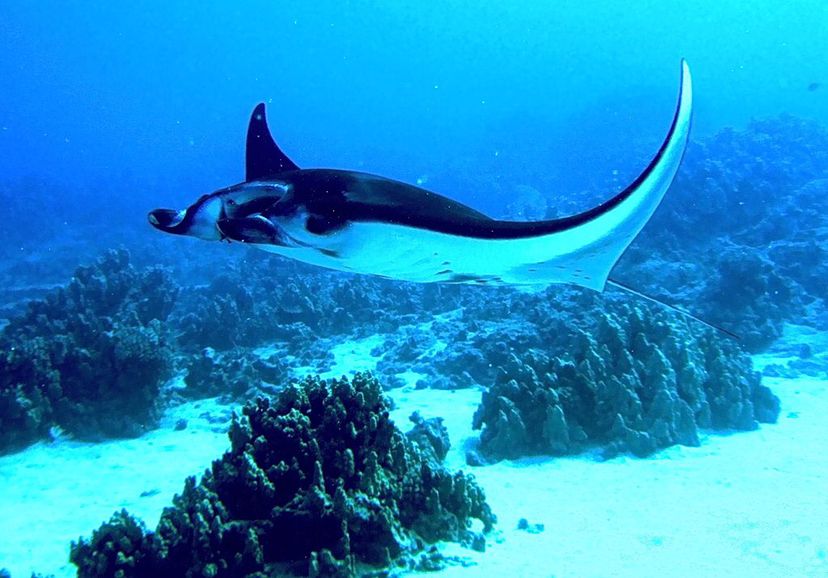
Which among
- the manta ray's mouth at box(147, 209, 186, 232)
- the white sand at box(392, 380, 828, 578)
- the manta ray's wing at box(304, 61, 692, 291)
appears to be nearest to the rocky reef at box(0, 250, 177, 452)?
the white sand at box(392, 380, 828, 578)

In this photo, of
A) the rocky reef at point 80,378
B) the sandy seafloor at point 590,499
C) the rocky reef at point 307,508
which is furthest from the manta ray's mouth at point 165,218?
the rocky reef at point 80,378

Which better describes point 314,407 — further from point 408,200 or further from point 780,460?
point 780,460

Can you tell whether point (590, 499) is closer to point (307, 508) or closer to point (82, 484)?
point (307, 508)

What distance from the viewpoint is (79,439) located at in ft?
21.9

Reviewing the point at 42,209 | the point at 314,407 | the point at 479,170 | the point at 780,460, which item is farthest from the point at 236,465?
the point at 479,170

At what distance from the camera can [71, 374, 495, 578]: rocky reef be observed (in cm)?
342

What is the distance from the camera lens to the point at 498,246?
2393mm

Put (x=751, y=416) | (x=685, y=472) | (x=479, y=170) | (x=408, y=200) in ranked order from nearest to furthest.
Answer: (x=408, y=200) < (x=685, y=472) < (x=751, y=416) < (x=479, y=170)

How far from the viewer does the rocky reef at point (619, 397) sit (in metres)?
5.93

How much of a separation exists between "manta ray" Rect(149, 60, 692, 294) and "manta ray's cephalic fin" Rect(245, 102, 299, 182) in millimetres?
2272

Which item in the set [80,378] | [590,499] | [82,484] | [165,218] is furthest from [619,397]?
[80,378]

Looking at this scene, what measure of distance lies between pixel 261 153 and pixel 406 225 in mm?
3376

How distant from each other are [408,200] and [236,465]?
9.41 feet

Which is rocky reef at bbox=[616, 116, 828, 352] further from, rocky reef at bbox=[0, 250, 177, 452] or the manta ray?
rocky reef at bbox=[0, 250, 177, 452]
